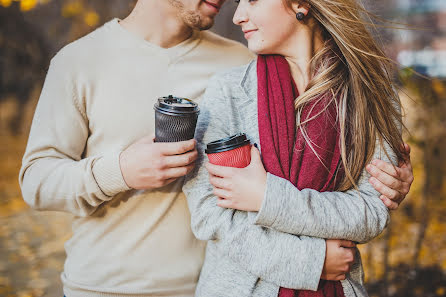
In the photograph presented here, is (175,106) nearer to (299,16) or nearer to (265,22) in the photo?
(265,22)

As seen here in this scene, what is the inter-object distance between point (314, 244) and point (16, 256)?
4512 mm

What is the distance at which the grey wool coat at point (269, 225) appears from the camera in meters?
1.54

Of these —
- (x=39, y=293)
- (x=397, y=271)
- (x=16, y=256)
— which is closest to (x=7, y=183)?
(x=16, y=256)

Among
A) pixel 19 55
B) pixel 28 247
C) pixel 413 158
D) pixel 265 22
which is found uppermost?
pixel 265 22

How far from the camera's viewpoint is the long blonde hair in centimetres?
176

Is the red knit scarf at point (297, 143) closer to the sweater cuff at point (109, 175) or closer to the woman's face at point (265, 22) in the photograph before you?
the woman's face at point (265, 22)

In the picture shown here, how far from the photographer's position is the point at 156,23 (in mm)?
2076

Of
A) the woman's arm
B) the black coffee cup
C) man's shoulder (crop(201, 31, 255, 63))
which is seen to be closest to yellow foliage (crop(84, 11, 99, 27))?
man's shoulder (crop(201, 31, 255, 63))

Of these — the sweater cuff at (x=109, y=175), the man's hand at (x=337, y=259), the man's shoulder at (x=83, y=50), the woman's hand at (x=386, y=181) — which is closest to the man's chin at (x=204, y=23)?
the man's shoulder at (x=83, y=50)

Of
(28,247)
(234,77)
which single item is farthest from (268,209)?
(28,247)

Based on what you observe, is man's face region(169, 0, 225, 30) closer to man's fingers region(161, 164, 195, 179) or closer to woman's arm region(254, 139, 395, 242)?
man's fingers region(161, 164, 195, 179)

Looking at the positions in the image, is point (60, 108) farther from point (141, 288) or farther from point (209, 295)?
point (209, 295)

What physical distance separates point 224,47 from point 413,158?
4.68 metres

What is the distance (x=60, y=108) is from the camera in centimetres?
187
